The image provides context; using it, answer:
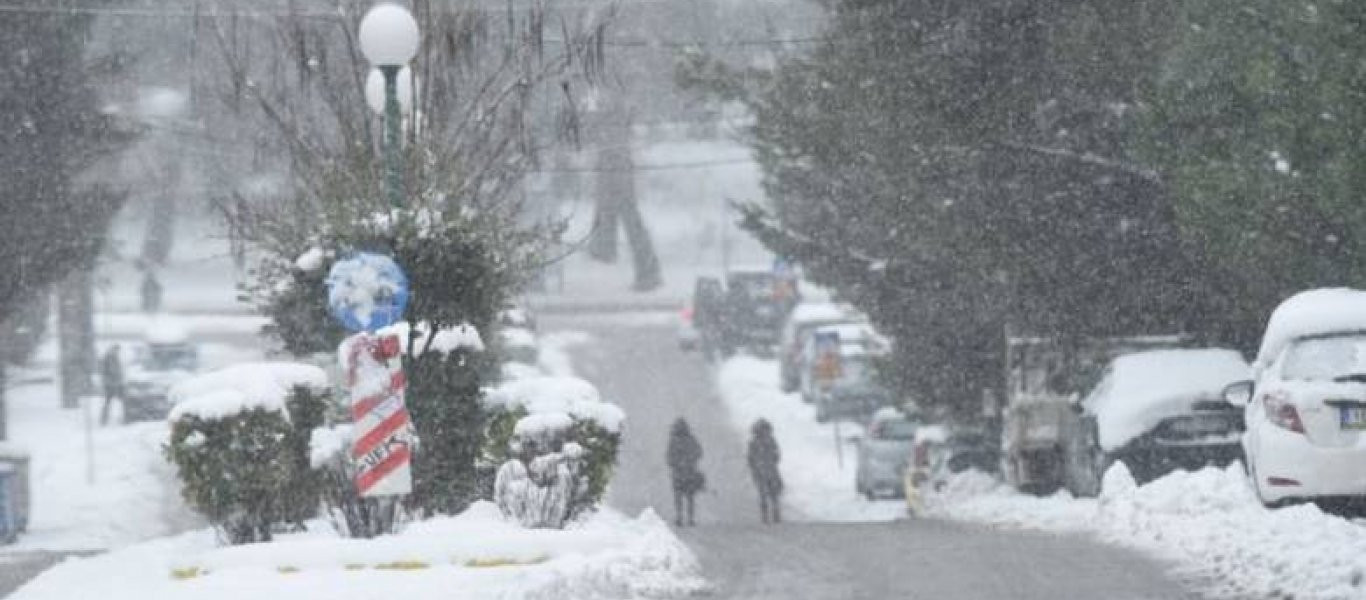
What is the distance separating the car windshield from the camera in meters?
17.7

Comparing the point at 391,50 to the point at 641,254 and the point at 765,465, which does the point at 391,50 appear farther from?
the point at 641,254

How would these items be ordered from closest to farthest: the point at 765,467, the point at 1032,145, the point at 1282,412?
1. the point at 1282,412
2. the point at 1032,145
3. the point at 765,467

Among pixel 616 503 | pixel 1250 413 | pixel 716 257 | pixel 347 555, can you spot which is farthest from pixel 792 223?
pixel 716 257

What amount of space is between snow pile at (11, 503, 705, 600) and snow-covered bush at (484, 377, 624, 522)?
105 cm

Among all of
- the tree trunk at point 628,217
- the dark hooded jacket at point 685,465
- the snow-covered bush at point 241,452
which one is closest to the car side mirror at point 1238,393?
the snow-covered bush at point 241,452

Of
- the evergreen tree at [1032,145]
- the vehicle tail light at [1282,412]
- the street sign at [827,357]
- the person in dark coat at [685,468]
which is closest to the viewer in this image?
the vehicle tail light at [1282,412]

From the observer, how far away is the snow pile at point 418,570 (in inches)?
599

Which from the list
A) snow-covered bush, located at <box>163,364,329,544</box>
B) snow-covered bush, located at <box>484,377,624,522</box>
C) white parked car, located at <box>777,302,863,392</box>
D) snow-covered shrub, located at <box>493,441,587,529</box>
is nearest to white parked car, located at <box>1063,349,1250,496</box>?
snow-covered bush, located at <box>484,377,624,522</box>

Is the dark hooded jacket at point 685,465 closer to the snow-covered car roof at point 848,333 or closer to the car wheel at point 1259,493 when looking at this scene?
the car wheel at point 1259,493

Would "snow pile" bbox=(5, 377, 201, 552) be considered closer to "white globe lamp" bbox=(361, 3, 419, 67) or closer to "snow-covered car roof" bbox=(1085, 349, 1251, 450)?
"snow-covered car roof" bbox=(1085, 349, 1251, 450)

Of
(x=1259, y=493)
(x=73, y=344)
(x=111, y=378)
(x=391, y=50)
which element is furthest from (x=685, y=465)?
(x=73, y=344)

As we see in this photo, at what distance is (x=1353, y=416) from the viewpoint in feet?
56.3

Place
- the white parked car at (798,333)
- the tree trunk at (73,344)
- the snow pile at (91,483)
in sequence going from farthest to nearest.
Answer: the white parked car at (798,333), the tree trunk at (73,344), the snow pile at (91,483)

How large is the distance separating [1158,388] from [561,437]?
7.48 m
